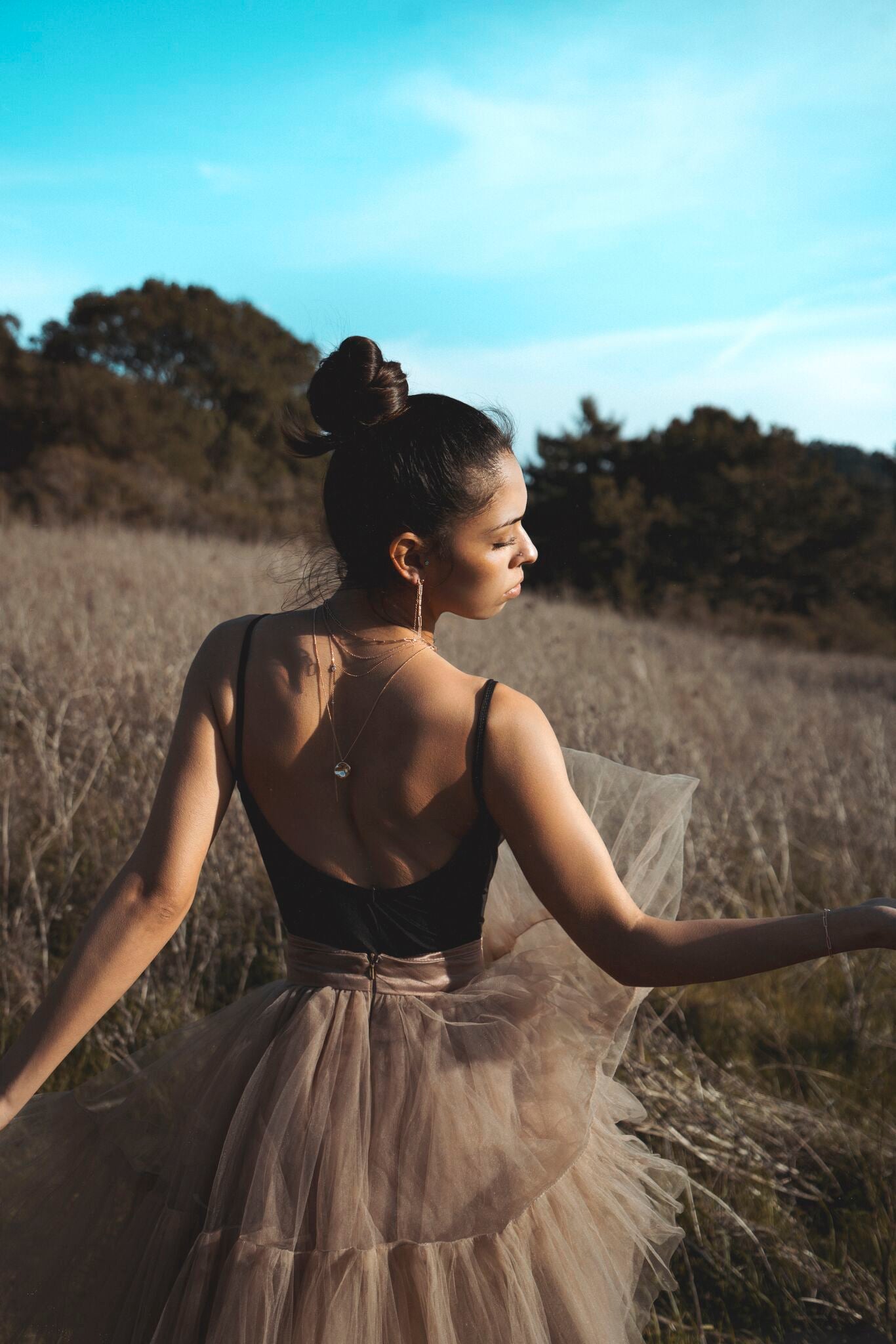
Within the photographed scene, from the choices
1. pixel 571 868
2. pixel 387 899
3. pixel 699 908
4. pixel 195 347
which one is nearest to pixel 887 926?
pixel 571 868

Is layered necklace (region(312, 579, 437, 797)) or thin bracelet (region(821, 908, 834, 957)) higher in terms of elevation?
layered necklace (region(312, 579, 437, 797))

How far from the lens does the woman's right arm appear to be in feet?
4.22

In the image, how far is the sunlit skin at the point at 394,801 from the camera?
1329 mm

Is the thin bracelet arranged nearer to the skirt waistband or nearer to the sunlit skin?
the sunlit skin

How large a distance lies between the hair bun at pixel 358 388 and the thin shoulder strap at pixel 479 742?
0.43 meters

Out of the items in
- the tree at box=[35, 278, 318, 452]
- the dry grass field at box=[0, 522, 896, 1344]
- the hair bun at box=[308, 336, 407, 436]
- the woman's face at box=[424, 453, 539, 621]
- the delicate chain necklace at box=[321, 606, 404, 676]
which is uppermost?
the tree at box=[35, 278, 318, 452]

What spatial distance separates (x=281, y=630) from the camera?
1.48 meters

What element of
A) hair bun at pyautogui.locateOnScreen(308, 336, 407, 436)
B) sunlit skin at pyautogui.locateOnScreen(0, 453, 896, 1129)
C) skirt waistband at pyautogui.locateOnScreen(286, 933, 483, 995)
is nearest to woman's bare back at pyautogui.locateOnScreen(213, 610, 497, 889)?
sunlit skin at pyautogui.locateOnScreen(0, 453, 896, 1129)

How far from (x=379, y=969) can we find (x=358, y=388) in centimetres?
83

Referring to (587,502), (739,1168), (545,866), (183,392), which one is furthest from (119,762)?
(587,502)

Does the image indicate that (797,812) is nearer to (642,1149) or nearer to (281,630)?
(642,1149)

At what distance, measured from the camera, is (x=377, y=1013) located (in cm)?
143

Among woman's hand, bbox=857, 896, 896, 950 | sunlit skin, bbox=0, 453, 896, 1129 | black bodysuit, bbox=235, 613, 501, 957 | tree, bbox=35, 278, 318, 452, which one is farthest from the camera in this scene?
tree, bbox=35, 278, 318, 452

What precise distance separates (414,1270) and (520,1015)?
1.16 ft
